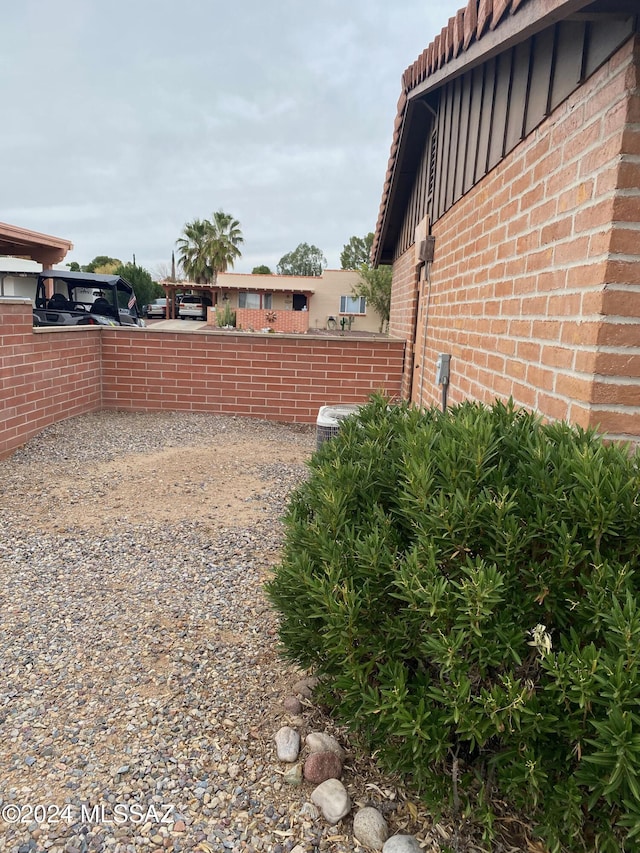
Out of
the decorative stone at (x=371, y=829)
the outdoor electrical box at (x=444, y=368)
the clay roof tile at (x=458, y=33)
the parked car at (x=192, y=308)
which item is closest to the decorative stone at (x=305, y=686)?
the decorative stone at (x=371, y=829)

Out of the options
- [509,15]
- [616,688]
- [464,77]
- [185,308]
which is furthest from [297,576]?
[185,308]

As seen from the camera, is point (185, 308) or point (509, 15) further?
point (185, 308)

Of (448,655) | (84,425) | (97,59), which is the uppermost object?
(97,59)

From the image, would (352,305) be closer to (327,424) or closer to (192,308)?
(192,308)

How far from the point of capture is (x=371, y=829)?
6.00 ft

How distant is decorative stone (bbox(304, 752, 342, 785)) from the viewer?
6.74ft

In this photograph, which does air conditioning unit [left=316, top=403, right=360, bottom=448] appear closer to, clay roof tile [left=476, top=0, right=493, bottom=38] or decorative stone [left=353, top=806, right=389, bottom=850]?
clay roof tile [left=476, top=0, right=493, bottom=38]

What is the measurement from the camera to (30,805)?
6.50 feet

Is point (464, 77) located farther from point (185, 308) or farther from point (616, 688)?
point (185, 308)

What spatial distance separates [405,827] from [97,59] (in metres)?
13.1

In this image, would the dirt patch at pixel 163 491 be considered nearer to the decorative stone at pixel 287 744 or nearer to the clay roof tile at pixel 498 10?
the decorative stone at pixel 287 744

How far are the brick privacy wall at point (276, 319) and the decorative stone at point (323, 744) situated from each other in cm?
3878

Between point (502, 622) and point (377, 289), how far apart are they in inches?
1576

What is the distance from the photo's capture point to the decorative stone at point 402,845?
68.4 inches
